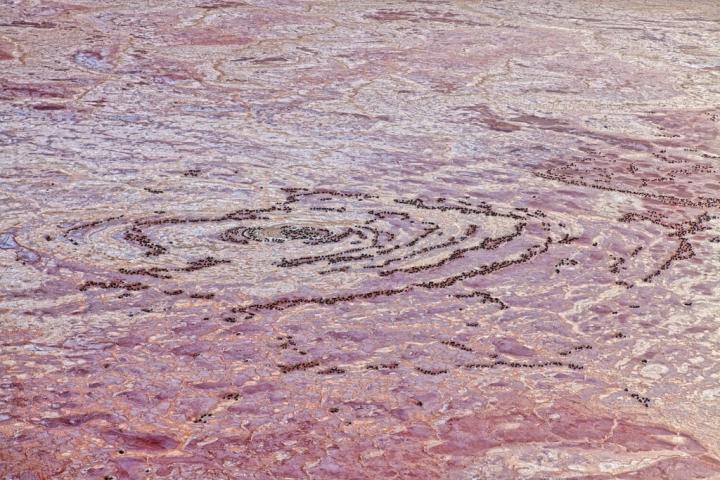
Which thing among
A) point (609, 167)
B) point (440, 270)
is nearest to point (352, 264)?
point (440, 270)

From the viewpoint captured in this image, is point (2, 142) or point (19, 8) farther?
point (19, 8)

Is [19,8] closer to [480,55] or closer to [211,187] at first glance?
Result: [480,55]

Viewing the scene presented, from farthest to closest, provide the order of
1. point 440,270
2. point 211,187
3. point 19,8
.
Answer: point 19,8 → point 211,187 → point 440,270

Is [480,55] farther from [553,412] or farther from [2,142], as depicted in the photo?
[553,412]

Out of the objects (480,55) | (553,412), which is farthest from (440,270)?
(480,55)

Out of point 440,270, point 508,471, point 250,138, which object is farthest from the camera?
point 250,138

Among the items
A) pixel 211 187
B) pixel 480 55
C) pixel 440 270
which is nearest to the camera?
pixel 440 270
